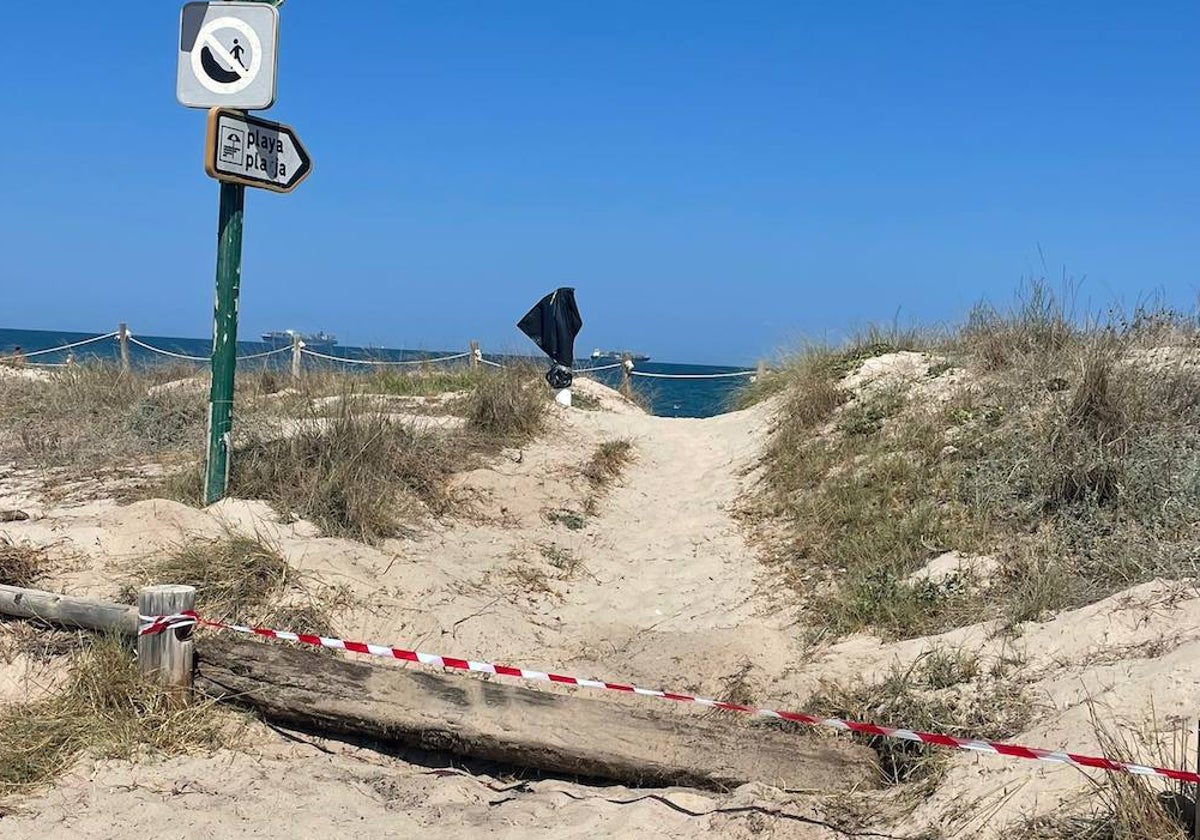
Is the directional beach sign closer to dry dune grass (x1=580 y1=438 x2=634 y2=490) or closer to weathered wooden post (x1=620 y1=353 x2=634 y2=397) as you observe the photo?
dry dune grass (x1=580 y1=438 x2=634 y2=490)

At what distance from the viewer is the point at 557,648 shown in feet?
19.6

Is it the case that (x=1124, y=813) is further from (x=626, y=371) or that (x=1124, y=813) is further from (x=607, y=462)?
(x=626, y=371)

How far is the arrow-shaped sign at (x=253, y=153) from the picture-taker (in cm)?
619

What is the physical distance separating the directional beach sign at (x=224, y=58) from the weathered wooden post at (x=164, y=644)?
3.34 metres

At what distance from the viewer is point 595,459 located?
400 inches

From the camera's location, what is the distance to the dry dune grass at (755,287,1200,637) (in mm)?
5445

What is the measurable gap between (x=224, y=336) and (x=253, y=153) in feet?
Result: 4.00

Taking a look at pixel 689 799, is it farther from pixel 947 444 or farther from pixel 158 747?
pixel 947 444

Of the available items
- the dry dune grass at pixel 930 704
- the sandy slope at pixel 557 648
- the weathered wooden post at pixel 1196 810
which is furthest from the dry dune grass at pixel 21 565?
the weathered wooden post at pixel 1196 810

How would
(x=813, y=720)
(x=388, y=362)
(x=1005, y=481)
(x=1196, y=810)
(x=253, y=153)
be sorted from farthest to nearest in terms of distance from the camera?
(x=388, y=362), (x=1005, y=481), (x=253, y=153), (x=813, y=720), (x=1196, y=810)

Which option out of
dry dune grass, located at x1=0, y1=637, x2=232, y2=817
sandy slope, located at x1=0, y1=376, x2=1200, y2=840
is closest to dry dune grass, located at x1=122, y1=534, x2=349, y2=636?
sandy slope, located at x1=0, y1=376, x2=1200, y2=840

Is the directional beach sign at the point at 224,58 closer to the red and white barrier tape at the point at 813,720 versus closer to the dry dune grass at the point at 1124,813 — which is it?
the red and white barrier tape at the point at 813,720

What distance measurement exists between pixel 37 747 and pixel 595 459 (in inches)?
258

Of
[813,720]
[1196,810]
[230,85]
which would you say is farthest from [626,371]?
[1196,810]
